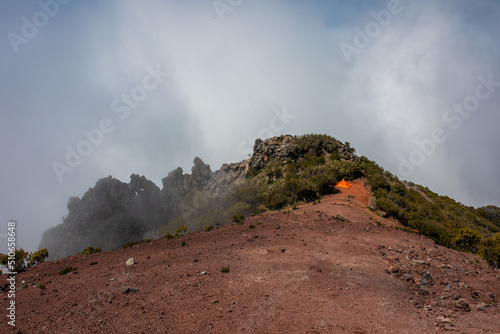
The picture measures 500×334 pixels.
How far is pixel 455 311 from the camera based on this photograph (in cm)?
760

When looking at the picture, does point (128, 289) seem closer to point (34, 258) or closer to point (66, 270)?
point (66, 270)

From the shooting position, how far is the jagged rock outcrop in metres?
51.8

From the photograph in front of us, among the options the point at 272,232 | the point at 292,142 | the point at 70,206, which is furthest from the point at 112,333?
the point at 70,206

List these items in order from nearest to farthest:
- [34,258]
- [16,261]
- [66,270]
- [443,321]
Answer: [443,321] → [66,270] → [16,261] → [34,258]

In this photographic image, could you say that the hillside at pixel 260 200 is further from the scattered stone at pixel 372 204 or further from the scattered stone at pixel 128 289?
the scattered stone at pixel 128 289

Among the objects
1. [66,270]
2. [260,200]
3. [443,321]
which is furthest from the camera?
[260,200]

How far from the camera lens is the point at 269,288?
31.6ft

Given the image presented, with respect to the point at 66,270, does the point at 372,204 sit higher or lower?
higher

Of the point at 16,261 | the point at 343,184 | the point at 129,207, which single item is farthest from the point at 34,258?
the point at 129,207

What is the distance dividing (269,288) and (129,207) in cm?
5691

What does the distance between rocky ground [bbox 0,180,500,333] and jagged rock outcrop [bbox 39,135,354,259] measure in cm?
3248

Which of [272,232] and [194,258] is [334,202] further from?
[194,258]

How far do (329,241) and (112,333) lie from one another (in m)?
12.0

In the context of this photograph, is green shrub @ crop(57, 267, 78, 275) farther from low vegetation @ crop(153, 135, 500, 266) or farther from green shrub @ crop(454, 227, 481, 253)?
green shrub @ crop(454, 227, 481, 253)
